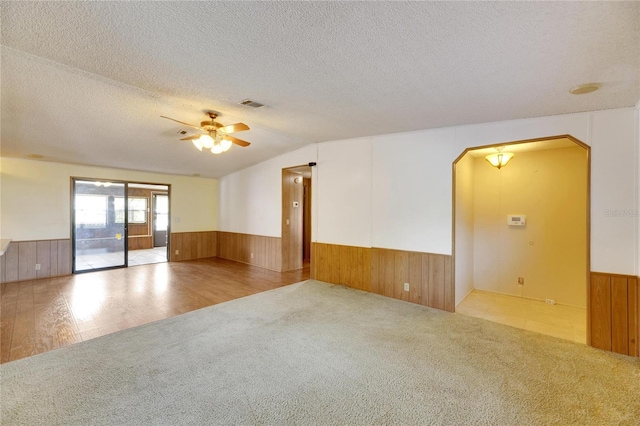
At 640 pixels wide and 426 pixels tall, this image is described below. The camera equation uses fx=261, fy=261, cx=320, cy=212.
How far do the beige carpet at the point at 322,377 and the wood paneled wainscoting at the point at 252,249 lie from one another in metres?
3.15

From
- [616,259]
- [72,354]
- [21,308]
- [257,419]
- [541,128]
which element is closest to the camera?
[257,419]

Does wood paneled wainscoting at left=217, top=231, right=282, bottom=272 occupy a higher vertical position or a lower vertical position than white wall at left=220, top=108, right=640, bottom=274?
lower

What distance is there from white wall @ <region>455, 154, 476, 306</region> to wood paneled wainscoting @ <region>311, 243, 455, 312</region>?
1.23 ft

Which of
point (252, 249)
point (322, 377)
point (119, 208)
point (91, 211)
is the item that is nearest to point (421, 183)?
point (322, 377)

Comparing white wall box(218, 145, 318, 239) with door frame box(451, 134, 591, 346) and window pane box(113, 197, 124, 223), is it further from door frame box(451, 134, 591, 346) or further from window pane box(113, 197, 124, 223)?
door frame box(451, 134, 591, 346)

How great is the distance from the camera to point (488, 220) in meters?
4.93

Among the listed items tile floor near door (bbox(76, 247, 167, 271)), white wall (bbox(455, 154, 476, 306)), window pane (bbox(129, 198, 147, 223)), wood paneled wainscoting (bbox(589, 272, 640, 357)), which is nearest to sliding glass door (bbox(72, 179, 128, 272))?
tile floor near door (bbox(76, 247, 167, 271))

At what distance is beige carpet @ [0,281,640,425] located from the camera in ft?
6.12

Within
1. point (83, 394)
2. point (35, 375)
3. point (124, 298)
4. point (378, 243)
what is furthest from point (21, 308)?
point (378, 243)

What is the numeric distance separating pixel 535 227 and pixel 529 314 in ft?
4.99

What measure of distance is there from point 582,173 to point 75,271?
10.1m

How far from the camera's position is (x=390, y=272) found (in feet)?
14.6

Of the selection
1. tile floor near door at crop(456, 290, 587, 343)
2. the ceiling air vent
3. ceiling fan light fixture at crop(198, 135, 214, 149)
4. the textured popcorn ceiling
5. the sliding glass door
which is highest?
the ceiling air vent

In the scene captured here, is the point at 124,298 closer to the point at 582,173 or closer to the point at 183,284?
the point at 183,284
